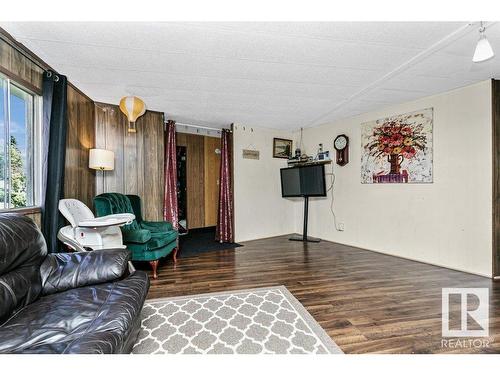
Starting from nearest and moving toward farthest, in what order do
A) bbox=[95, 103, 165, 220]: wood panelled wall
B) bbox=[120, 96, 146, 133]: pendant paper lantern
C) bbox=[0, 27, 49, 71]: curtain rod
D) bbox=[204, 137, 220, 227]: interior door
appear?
bbox=[0, 27, 49, 71]: curtain rod → bbox=[120, 96, 146, 133]: pendant paper lantern → bbox=[95, 103, 165, 220]: wood panelled wall → bbox=[204, 137, 220, 227]: interior door

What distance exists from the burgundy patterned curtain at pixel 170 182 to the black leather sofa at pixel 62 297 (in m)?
2.19

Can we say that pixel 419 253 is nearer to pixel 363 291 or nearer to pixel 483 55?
pixel 363 291

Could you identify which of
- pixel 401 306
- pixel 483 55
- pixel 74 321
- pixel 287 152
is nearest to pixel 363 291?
pixel 401 306

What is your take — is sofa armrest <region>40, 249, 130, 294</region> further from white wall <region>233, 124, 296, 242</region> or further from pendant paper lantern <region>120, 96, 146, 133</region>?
white wall <region>233, 124, 296, 242</region>

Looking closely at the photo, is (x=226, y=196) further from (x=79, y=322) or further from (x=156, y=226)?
(x=79, y=322)

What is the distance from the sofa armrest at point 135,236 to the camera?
8.96 ft

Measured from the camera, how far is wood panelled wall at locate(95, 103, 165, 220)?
3428 millimetres

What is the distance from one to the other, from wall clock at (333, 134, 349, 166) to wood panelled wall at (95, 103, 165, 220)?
2.96 meters

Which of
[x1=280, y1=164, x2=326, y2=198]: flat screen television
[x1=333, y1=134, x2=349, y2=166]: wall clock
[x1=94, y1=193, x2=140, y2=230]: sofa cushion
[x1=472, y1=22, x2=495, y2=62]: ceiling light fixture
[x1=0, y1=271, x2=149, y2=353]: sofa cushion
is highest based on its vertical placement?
[x1=472, y1=22, x2=495, y2=62]: ceiling light fixture

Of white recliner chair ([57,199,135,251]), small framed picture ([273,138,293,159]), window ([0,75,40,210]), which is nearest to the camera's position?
window ([0,75,40,210])

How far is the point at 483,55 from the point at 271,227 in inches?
150

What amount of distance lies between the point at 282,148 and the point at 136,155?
9.11ft

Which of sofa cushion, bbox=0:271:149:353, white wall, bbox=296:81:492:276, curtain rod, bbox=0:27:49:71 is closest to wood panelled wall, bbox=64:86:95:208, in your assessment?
curtain rod, bbox=0:27:49:71

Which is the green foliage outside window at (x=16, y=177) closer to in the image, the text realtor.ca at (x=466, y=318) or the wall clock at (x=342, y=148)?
the text realtor.ca at (x=466, y=318)
